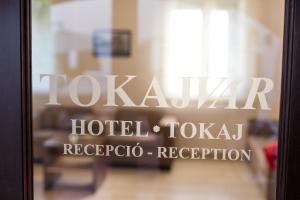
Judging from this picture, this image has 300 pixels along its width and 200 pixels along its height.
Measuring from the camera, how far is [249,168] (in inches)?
50.8

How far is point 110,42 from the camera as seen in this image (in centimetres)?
131

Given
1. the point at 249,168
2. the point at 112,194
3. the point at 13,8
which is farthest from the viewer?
the point at 112,194

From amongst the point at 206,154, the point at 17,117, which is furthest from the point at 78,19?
the point at 206,154

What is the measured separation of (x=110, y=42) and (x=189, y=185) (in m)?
0.58

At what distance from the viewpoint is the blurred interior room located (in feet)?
3.99

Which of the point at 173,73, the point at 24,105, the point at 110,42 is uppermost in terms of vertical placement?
the point at 110,42

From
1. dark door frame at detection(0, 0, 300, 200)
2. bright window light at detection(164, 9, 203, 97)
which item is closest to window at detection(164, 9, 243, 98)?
bright window light at detection(164, 9, 203, 97)

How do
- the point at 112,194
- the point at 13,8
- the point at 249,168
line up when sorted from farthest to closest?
the point at 112,194 → the point at 249,168 → the point at 13,8

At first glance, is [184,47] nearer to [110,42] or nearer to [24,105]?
[110,42]

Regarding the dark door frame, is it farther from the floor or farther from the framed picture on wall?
the framed picture on wall

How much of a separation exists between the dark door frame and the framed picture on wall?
0.77 feet

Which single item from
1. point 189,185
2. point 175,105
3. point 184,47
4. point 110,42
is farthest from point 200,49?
point 189,185

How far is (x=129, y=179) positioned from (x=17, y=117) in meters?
0.52

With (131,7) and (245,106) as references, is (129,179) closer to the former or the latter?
(245,106)
